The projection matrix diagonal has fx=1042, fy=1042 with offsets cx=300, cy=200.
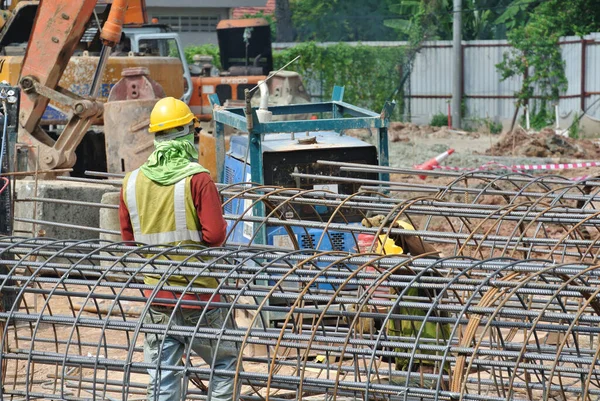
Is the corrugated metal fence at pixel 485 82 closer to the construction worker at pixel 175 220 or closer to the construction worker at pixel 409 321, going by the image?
the construction worker at pixel 409 321

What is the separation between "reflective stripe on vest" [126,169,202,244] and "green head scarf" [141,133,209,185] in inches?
2.2

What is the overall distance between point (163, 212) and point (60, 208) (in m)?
5.59

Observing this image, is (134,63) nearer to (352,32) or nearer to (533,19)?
(533,19)

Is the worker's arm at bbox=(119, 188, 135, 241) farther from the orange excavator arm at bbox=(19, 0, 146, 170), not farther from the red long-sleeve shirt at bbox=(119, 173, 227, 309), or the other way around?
the orange excavator arm at bbox=(19, 0, 146, 170)

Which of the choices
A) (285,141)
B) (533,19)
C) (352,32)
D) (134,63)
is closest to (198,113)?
(134,63)

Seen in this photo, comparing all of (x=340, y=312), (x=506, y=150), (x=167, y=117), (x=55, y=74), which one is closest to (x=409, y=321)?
(x=340, y=312)

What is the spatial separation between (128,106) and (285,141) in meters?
2.85

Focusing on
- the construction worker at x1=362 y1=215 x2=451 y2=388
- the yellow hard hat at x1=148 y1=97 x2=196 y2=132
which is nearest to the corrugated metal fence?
the construction worker at x1=362 y1=215 x2=451 y2=388

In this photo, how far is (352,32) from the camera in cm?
3622

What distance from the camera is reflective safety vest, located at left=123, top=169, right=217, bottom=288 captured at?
5590mm

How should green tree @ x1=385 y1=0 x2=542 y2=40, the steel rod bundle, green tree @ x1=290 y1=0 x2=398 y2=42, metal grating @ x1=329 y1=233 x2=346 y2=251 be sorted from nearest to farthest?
the steel rod bundle < metal grating @ x1=329 y1=233 x2=346 y2=251 < green tree @ x1=385 y1=0 x2=542 y2=40 < green tree @ x1=290 y1=0 x2=398 y2=42

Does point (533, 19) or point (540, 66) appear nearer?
point (540, 66)

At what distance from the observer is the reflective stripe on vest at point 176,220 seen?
558 centimetres

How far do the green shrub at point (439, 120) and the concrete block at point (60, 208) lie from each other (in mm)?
18050
